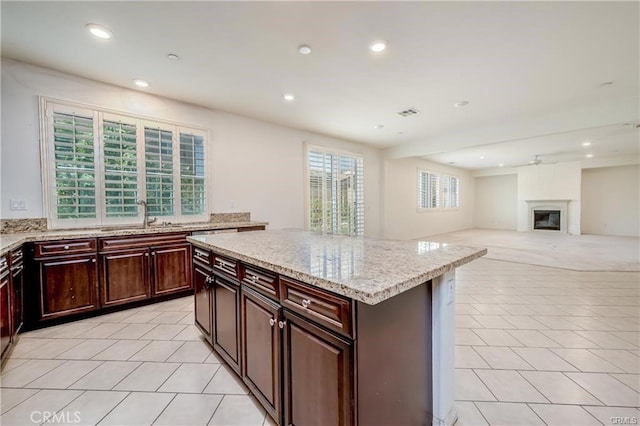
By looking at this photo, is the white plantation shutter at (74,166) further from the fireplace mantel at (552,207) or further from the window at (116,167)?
the fireplace mantel at (552,207)

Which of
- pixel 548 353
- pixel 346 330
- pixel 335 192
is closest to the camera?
pixel 346 330

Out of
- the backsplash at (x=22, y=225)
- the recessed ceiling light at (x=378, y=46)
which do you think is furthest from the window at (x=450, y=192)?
the backsplash at (x=22, y=225)

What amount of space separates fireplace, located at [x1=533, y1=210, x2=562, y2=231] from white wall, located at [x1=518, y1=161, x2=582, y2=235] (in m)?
0.26

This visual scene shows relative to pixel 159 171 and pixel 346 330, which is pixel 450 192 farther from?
pixel 346 330

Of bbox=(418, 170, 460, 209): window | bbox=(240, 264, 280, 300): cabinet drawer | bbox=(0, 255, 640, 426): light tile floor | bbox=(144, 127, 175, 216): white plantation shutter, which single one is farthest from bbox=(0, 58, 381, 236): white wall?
bbox=(240, 264, 280, 300): cabinet drawer

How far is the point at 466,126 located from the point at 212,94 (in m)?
4.64

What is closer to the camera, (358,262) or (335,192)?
(358,262)

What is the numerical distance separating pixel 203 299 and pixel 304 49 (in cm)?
249

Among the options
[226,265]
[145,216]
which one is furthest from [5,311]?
[226,265]

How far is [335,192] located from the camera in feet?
19.9

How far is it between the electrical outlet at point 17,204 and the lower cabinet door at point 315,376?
341cm

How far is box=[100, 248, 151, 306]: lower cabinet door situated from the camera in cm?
288

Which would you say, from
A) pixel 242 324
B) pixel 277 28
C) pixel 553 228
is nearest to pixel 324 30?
pixel 277 28

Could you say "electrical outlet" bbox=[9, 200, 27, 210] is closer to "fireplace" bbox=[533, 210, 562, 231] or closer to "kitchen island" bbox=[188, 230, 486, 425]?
"kitchen island" bbox=[188, 230, 486, 425]
